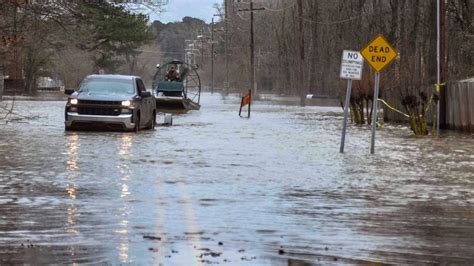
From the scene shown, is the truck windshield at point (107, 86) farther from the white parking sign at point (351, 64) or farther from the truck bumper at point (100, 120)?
the white parking sign at point (351, 64)

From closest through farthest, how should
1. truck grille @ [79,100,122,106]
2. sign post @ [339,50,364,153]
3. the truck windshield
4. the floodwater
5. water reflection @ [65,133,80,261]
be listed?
the floodwater
water reflection @ [65,133,80,261]
sign post @ [339,50,364,153]
truck grille @ [79,100,122,106]
the truck windshield

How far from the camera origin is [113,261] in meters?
8.24

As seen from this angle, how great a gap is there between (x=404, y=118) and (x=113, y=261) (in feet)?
112

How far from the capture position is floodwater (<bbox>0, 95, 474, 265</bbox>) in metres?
8.92

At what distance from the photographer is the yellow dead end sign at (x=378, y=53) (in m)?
21.4

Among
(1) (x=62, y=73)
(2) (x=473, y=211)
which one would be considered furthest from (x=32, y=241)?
(1) (x=62, y=73)

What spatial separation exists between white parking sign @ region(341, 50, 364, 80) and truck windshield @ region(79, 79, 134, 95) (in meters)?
8.21

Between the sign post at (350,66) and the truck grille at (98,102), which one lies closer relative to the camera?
the sign post at (350,66)

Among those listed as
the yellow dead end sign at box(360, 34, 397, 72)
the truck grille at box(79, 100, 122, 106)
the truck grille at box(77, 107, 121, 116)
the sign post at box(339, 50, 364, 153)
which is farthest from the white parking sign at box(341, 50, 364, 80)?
the truck grille at box(77, 107, 121, 116)

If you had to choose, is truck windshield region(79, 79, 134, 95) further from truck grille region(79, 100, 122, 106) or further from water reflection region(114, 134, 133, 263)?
water reflection region(114, 134, 133, 263)

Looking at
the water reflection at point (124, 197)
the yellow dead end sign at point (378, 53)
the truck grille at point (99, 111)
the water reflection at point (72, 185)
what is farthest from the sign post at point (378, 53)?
the truck grille at point (99, 111)

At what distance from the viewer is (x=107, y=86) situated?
93.0 ft

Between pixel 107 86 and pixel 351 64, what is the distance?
9.02 metres

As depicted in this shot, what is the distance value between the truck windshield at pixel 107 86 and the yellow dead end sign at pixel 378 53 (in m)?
8.87
